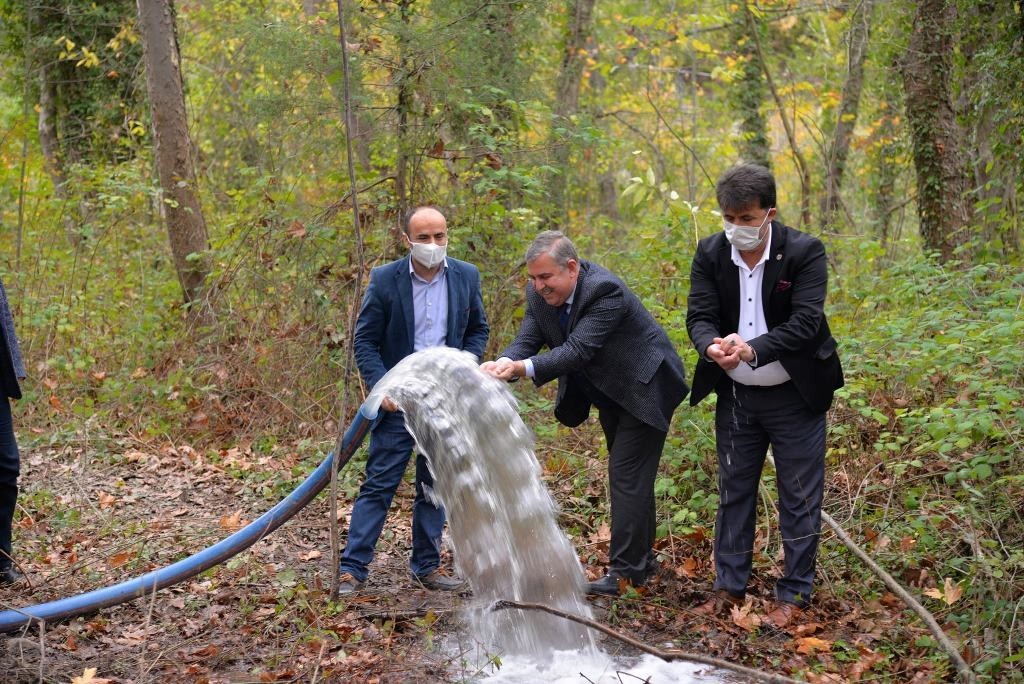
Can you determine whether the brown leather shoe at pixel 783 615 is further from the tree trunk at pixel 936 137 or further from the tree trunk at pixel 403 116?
the tree trunk at pixel 936 137

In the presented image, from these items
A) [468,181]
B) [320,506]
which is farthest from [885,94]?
[320,506]

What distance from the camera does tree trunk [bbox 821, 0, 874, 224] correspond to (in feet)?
42.5

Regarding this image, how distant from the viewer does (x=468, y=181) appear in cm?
969

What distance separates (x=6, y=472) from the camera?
18.4 feet

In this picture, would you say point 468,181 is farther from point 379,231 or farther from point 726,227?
point 726,227

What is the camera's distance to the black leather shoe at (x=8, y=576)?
570 cm

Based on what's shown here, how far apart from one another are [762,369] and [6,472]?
4105 mm

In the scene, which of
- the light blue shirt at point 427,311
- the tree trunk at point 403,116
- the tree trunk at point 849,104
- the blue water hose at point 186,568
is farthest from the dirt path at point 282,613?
the tree trunk at point 849,104

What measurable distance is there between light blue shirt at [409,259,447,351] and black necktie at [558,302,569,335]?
0.73m

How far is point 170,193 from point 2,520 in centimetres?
592

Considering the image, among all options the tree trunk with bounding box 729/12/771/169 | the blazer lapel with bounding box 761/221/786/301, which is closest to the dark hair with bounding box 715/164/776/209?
the blazer lapel with bounding box 761/221/786/301

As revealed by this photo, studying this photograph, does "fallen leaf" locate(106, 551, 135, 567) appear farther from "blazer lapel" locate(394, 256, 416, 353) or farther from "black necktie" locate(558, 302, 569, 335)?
"black necktie" locate(558, 302, 569, 335)

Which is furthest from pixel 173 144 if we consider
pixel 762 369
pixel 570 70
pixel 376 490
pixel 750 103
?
pixel 750 103

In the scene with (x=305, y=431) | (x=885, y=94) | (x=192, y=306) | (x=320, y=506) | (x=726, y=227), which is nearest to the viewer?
(x=726, y=227)
